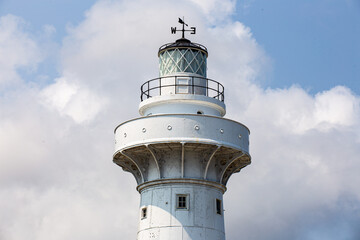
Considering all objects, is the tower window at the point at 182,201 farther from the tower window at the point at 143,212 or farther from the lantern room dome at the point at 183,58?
the lantern room dome at the point at 183,58

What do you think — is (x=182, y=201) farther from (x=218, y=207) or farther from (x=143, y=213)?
(x=143, y=213)

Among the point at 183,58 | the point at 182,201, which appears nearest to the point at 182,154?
the point at 182,201

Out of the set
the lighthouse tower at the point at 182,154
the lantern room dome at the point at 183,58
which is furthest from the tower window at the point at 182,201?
the lantern room dome at the point at 183,58

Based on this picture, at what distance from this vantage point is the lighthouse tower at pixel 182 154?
1271 inches

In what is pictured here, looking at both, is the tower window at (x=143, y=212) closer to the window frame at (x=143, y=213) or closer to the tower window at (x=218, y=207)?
the window frame at (x=143, y=213)

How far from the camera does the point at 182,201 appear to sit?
3272 cm

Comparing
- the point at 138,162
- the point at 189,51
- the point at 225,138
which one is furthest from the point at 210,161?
the point at 189,51

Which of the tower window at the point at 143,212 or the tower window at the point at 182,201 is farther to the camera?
the tower window at the point at 143,212

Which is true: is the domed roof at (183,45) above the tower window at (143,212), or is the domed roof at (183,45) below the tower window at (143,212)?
above

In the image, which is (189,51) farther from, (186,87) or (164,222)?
(164,222)

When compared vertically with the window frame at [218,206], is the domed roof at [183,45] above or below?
above

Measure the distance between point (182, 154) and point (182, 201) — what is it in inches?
89.3

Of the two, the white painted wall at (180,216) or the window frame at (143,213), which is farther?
the window frame at (143,213)

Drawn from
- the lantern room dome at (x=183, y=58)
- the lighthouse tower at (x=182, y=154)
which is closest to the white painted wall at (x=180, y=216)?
the lighthouse tower at (x=182, y=154)
